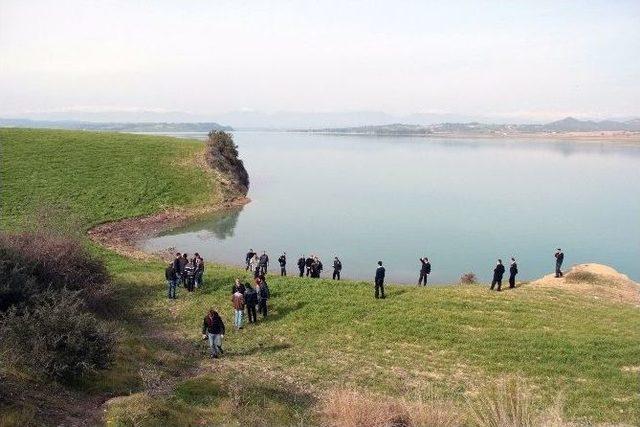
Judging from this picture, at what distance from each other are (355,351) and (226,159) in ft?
164

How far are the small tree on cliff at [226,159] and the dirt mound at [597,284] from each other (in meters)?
41.3

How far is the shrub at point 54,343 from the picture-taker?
11.3 metres

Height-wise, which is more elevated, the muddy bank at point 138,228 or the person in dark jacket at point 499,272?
the person in dark jacket at point 499,272

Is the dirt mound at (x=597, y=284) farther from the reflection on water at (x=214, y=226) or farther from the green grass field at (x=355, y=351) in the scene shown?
the reflection on water at (x=214, y=226)

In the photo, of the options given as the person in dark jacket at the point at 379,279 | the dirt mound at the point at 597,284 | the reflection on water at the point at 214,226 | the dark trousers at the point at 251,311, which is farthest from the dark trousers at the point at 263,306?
the reflection on water at the point at 214,226

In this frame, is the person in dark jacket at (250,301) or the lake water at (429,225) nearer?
the person in dark jacket at (250,301)

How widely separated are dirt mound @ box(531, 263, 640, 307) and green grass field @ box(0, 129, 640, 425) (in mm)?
1120

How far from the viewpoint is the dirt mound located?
73.9 ft

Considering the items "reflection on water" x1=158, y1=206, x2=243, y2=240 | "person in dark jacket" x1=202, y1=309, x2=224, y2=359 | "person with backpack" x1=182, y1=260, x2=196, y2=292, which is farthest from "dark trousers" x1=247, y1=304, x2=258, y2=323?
"reflection on water" x1=158, y1=206, x2=243, y2=240

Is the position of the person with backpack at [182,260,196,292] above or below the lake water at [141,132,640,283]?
above

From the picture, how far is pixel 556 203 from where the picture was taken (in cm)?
5809

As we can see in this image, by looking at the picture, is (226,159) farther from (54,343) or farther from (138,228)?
(54,343)

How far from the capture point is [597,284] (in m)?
23.8

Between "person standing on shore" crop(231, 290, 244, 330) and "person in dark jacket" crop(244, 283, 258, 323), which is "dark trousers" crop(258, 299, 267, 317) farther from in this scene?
"person standing on shore" crop(231, 290, 244, 330)
